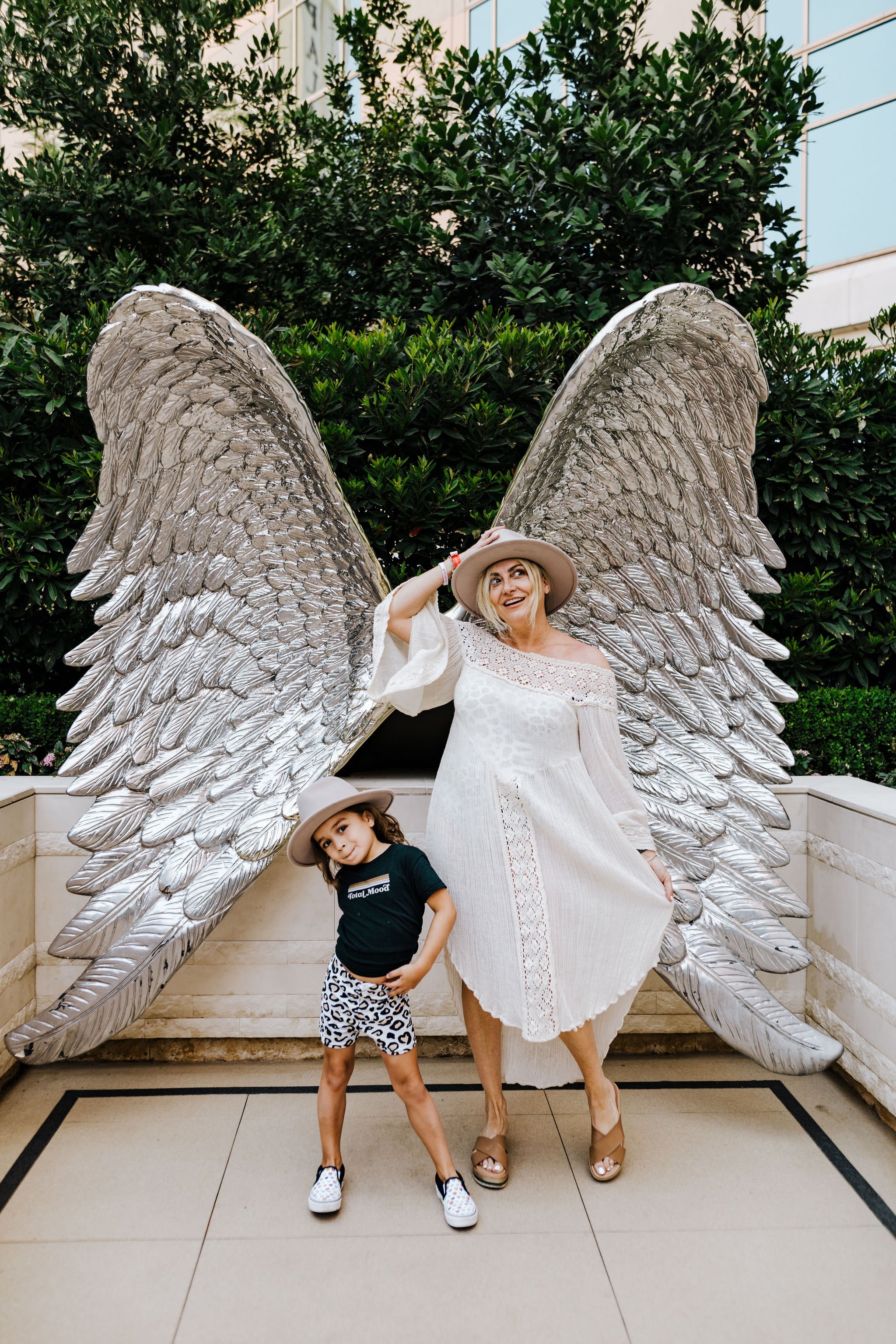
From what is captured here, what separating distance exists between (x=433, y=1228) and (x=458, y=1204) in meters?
0.09

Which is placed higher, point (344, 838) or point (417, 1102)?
point (344, 838)

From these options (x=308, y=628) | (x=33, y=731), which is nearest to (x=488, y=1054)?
(x=308, y=628)

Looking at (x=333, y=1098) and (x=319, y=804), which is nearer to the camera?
(x=319, y=804)

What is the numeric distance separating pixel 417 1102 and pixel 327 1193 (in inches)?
12.5

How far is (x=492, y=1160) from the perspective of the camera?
198cm

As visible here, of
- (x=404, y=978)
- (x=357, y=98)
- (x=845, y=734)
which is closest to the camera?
(x=404, y=978)

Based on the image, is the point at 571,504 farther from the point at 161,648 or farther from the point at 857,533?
the point at 857,533

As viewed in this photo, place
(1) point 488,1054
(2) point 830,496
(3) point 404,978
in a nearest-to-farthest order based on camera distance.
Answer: (3) point 404,978 < (1) point 488,1054 < (2) point 830,496

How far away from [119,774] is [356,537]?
107 centimetres

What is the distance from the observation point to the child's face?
1772 millimetres

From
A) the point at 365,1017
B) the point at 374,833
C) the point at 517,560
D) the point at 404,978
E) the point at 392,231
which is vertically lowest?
the point at 365,1017

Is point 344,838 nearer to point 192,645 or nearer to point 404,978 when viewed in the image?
point 404,978

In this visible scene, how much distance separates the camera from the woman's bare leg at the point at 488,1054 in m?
2.01

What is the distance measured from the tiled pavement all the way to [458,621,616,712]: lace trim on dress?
126 cm
